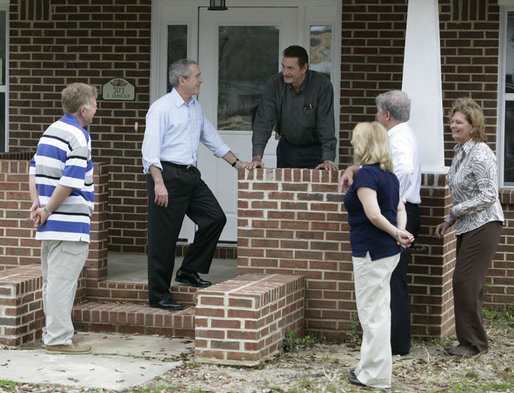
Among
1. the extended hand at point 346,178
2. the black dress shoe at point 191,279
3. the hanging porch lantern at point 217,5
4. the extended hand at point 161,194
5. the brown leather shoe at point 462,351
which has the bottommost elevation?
the brown leather shoe at point 462,351

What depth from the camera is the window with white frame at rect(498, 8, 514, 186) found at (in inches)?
377

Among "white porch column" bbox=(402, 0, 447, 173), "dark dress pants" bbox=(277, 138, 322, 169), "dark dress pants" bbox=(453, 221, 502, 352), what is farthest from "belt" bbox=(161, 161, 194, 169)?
"dark dress pants" bbox=(453, 221, 502, 352)

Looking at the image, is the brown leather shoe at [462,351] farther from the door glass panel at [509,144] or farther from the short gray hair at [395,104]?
the door glass panel at [509,144]

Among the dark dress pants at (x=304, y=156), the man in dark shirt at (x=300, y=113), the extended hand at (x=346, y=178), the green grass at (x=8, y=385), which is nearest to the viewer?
the green grass at (x=8, y=385)

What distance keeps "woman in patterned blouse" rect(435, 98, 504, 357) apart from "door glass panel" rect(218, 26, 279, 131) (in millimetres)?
3125

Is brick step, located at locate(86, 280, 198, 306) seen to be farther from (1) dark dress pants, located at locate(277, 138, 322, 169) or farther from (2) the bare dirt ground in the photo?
(1) dark dress pants, located at locate(277, 138, 322, 169)

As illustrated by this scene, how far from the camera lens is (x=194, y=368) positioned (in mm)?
6684

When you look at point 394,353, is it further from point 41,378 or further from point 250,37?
point 250,37

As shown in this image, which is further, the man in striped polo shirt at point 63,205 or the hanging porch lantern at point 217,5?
the hanging porch lantern at point 217,5

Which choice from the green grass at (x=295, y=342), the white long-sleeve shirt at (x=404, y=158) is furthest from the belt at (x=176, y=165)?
the white long-sleeve shirt at (x=404, y=158)

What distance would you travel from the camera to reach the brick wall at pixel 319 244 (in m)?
7.71

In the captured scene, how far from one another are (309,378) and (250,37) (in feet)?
14.9

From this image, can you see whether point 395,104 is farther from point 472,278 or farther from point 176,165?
point 176,165

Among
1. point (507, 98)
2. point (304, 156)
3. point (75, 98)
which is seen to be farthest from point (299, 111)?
point (507, 98)
